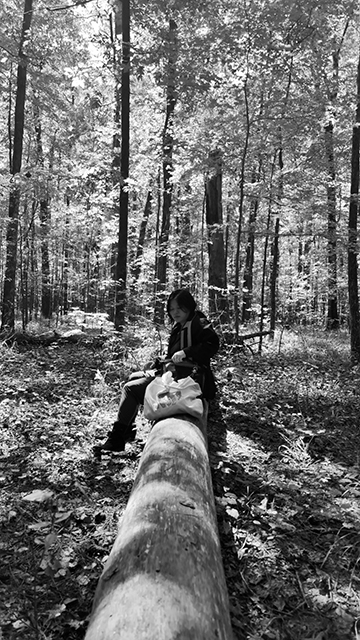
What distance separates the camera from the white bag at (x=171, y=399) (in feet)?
12.2

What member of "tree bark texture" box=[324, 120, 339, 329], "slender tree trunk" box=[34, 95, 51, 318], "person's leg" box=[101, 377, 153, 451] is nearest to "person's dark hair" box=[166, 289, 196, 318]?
"person's leg" box=[101, 377, 153, 451]

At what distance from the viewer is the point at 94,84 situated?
30.1 ft

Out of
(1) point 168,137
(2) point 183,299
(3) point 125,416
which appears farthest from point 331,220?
(3) point 125,416

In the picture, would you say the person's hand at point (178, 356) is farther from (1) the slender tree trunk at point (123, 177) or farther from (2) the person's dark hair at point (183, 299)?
(1) the slender tree trunk at point (123, 177)

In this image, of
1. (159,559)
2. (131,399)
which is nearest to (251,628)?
(159,559)

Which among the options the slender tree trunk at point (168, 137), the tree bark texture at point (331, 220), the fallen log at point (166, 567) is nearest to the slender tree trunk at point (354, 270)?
the tree bark texture at point (331, 220)

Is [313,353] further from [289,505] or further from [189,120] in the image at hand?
[289,505]

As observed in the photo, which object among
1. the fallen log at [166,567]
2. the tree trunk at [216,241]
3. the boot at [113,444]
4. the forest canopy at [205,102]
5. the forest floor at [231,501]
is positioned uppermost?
the forest canopy at [205,102]

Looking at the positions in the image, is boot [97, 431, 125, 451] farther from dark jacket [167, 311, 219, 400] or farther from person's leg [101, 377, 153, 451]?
dark jacket [167, 311, 219, 400]

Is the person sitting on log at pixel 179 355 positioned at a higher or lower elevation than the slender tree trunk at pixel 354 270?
lower

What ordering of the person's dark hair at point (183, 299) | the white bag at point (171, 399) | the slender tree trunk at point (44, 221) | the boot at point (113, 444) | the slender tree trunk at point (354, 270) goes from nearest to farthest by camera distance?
1. the white bag at point (171, 399)
2. the boot at point (113, 444)
3. the person's dark hair at point (183, 299)
4. the slender tree trunk at point (354, 270)
5. the slender tree trunk at point (44, 221)

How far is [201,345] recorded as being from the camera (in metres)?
4.47

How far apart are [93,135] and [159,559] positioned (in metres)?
11.4

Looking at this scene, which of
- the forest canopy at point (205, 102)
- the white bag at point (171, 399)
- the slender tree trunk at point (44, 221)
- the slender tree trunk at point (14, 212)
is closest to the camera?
the white bag at point (171, 399)
